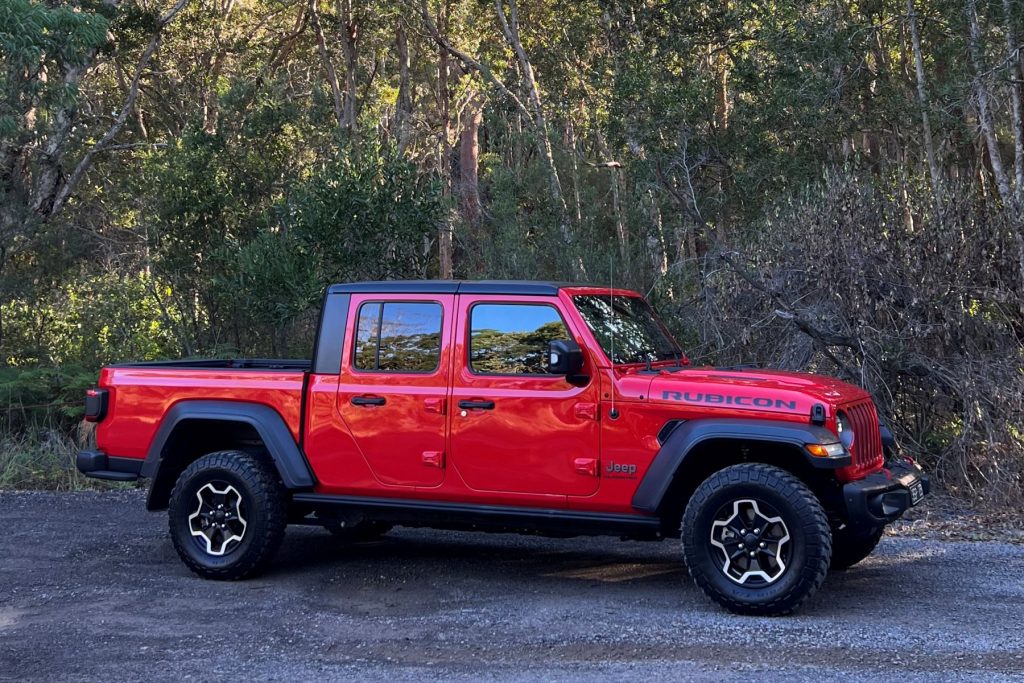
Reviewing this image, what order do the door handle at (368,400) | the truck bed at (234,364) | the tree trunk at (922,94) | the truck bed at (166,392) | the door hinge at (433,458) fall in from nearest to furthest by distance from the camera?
1. the door hinge at (433,458)
2. the door handle at (368,400)
3. the truck bed at (166,392)
4. the truck bed at (234,364)
5. the tree trunk at (922,94)

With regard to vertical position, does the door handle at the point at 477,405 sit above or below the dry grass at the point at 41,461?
above

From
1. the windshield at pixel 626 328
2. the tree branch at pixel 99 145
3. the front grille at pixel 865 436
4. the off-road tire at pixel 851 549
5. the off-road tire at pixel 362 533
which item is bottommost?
the off-road tire at pixel 362 533

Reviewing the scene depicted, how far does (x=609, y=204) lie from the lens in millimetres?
16766

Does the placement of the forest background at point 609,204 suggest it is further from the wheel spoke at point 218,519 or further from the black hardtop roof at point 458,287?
the wheel spoke at point 218,519

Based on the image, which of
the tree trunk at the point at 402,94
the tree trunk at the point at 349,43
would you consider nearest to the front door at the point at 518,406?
the tree trunk at the point at 349,43

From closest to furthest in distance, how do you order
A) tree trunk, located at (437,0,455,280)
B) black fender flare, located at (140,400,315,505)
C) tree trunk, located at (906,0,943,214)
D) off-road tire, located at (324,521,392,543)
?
black fender flare, located at (140,400,315,505) < off-road tire, located at (324,521,392,543) < tree trunk, located at (906,0,943,214) < tree trunk, located at (437,0,455,280)

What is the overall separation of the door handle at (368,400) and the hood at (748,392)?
1.72m

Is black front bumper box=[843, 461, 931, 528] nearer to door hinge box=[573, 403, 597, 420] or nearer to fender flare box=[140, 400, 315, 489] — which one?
door hinge box=[573, 403, 597, 420]

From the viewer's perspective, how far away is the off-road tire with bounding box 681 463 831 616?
20.4 feet

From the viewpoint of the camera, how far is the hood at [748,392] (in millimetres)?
6383

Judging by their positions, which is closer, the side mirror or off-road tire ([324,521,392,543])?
the side mirror

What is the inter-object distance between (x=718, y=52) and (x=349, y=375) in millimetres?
15182

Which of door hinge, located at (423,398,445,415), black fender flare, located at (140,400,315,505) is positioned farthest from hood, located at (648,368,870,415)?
black fender flare, located at (140,400,315,505)

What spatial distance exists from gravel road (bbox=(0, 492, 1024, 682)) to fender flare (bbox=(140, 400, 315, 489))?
71cm
